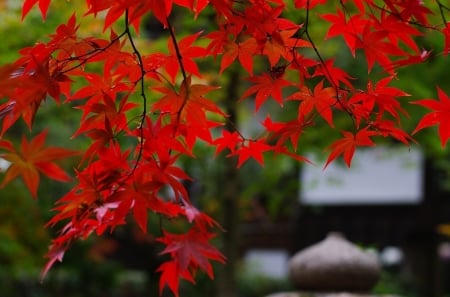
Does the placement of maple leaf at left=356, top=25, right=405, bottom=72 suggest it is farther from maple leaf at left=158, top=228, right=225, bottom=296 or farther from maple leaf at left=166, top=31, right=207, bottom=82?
maple leaf at left=158, top=228, right=225, bottom=296

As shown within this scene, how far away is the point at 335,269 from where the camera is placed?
13.0ft

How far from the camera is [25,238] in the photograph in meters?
7.26

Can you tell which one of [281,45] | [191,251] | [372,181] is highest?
[281,45]

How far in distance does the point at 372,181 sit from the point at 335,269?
5926 millimetres

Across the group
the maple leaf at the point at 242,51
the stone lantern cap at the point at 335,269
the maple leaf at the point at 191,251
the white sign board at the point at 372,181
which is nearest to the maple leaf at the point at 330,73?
the maple leaf at the point at 242,51

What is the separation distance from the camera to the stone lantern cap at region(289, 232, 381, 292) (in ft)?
13.1

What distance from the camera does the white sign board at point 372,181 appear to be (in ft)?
30.7

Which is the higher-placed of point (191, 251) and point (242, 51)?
point (242, 51)

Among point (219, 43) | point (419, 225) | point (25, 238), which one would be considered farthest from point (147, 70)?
point (419, 225)

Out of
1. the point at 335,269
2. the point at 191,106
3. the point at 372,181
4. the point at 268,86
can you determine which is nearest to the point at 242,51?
the point at 268,86

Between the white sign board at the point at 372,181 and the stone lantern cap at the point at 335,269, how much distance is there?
4953 mm

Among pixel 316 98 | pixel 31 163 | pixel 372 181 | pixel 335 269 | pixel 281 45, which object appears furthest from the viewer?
pixel 372 181

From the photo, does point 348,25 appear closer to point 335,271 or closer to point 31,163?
point 31,163

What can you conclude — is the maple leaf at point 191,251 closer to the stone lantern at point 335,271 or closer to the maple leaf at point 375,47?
the maple leaf at point 375,47
